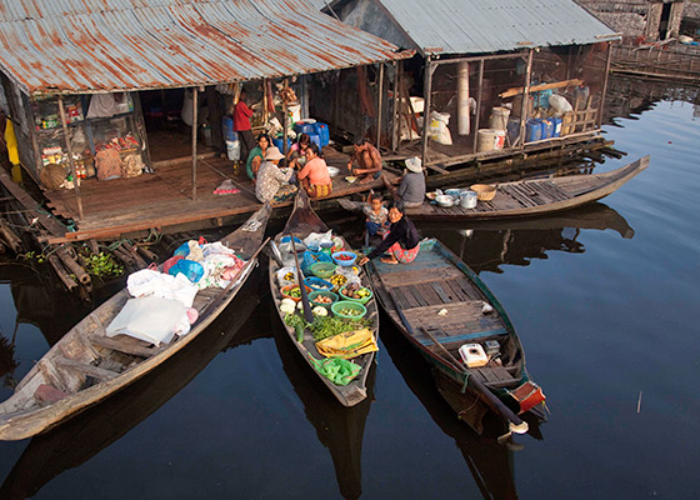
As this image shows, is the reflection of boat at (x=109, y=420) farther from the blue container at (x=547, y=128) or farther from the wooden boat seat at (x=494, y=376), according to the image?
the blue container at (x=547, y=128)

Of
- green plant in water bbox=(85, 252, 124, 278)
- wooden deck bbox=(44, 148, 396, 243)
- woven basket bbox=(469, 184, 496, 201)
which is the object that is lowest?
green plant in water bbox=(85, 252, 124, 278)

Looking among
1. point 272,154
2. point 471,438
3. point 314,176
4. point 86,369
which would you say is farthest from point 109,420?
point 314,176

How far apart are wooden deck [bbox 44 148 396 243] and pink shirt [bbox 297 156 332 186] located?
0.57 m

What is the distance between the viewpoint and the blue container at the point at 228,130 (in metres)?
14.1

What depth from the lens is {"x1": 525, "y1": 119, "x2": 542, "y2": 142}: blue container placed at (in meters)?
16.4

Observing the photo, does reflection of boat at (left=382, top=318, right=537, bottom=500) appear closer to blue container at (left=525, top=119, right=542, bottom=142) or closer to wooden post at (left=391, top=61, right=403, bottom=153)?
wooden post at (left=391, top=61, right=403, bottom=153)

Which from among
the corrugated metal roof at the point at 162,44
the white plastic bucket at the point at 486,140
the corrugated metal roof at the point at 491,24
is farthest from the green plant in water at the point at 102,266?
the white plastic bucket at the point at 486,140

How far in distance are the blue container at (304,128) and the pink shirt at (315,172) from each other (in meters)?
2.55

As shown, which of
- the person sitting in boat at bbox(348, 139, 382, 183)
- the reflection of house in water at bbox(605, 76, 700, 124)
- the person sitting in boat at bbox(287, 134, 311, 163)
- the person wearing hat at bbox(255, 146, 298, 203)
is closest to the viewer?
the person wearing hat at bbox(255, 146, 298, 203)

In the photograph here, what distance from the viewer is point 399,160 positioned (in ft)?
49.5

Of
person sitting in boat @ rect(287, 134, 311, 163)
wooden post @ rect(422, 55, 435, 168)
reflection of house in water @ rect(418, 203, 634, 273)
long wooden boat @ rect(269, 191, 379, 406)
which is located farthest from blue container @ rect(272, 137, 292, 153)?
reflection of house in water @ rect(418, 203, 634, 273)

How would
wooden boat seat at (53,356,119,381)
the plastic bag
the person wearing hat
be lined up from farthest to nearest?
1. the person wearing hat
2. the plastic bag
3. wooden boat seat at (53,356,119,381)

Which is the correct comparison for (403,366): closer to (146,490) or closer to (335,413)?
(335,413)

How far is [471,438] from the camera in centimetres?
728
